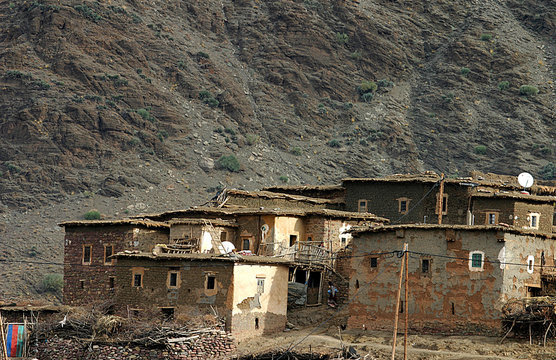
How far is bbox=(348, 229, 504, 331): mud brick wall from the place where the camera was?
55.2 m

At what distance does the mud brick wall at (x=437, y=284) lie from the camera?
55.2m

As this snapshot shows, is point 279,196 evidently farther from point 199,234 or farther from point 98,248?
point 98,248

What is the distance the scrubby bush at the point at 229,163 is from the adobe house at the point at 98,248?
55397 millimetres

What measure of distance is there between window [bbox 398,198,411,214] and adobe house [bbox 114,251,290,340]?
39.9 ft

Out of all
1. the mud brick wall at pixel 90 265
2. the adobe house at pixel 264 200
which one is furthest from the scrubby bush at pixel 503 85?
the mud brick wall at pixel 90 265

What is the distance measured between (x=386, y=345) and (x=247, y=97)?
283ft

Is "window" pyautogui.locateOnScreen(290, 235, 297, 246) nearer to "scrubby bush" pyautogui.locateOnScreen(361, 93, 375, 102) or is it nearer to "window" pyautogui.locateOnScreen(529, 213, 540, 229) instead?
"window" pyautogui.locateOnScreen(529, 213, 540, 229)

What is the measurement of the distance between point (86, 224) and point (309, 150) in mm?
65593

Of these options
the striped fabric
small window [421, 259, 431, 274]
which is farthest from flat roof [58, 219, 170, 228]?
small window [421, 259, 431, 274]

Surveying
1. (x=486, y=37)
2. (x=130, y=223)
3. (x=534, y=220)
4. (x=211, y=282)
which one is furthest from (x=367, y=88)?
(x=211, y=282)

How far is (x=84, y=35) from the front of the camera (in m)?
135

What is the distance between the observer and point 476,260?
55.7 meters

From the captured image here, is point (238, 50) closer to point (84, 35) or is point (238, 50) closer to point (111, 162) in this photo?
point (84, 35)

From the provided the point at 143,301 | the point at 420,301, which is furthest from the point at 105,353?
the point at 420,301
